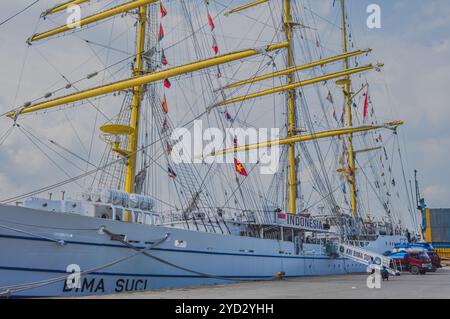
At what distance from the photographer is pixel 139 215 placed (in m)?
18.1

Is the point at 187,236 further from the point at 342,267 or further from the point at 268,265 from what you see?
the point at 342,267

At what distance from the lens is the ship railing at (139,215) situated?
56.5 feet

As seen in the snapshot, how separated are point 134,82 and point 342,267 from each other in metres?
20.5

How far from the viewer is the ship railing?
1722 centimetres

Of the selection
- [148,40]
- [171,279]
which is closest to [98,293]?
[171,279]

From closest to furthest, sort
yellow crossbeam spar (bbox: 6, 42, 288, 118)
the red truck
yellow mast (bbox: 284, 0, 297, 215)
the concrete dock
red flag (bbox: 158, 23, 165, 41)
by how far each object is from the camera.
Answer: the concrete dock → yellow crossbeam spar (bbox: 6, 42, 288, 118) → red flag (bbox: 158, 23, 165, 41) → the red truck → yellow mast (bbox: 284, 0, 297, 215)

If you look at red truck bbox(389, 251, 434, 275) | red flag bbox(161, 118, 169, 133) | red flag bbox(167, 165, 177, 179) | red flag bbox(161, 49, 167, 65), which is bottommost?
red truck bbox(389, 251, 434, 275)

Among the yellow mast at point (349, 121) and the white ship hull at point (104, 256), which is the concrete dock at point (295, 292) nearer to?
the white ship hull at point (104, 256)

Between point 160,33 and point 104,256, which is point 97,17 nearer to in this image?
point 160,33

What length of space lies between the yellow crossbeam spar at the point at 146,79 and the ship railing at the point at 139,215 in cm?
638

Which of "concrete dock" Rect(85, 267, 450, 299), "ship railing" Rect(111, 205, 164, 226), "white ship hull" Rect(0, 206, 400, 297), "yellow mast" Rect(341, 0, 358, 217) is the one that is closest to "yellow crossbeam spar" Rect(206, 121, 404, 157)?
"yellow mast" Rect(341, 0, 358, 217)

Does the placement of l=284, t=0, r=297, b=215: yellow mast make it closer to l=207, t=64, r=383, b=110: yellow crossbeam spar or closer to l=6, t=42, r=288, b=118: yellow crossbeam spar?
l=207, t=64, r=383, b=110: yellow crossbeam spar

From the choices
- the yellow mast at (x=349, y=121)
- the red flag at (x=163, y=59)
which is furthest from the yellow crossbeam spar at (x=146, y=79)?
the yellow mast at (x=349, y=121)

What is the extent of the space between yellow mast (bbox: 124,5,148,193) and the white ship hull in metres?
3.84
